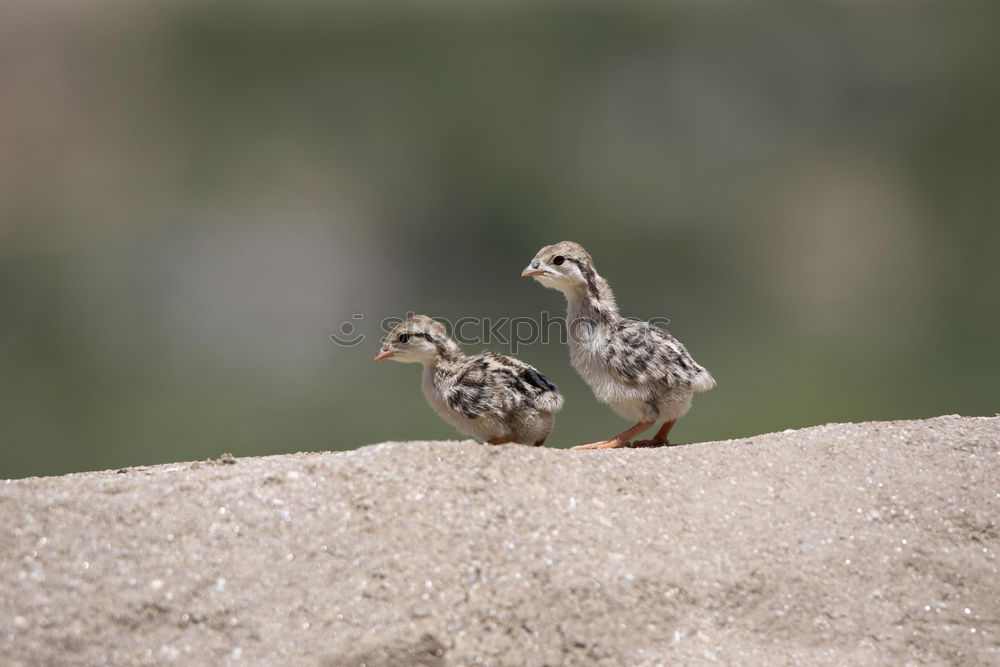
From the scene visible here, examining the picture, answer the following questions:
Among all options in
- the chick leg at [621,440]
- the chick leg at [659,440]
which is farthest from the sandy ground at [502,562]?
the chick leg at [659,440]

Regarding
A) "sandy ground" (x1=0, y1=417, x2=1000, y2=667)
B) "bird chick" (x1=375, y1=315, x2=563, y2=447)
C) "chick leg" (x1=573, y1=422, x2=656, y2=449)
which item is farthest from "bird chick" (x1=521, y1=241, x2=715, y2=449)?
"sandy ground" (x1=0, y1=417, x2=1000, y2=667)

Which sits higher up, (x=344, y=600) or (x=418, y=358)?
(x=418, y=358)

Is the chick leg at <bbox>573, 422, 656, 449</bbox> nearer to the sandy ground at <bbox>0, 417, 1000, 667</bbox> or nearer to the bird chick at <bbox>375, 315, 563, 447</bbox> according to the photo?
the bird chick at <bbox>375, 315, 563, 447</bbox>

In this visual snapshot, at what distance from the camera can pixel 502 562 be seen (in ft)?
15.5

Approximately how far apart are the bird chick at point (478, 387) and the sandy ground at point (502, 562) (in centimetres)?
95

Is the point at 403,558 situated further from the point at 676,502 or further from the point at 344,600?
the point at 676,502

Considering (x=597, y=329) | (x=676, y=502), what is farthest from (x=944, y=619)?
(x=597, y=329)

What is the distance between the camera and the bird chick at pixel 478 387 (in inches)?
255

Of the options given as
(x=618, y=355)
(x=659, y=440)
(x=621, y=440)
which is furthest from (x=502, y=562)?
(x=659, y=440)

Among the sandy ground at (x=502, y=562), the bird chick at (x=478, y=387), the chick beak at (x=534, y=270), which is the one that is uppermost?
the chick beak at (x=534, y=270)

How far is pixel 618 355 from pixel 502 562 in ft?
7.71

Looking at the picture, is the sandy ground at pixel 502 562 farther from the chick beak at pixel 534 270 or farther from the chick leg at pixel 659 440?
the chick beak at pixel 534 270

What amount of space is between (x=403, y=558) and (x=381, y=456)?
30.0 inches

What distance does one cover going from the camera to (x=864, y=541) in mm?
5098
